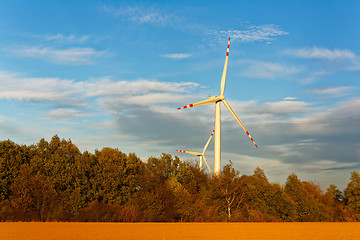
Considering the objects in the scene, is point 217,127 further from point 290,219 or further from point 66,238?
point 66,238

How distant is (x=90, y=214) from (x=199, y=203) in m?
15.5

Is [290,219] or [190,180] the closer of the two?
[290,219]

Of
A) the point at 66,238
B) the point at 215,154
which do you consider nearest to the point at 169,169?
the point at 215,154

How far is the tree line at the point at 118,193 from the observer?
2007 inches

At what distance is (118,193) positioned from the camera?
58.8m

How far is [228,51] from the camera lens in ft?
221

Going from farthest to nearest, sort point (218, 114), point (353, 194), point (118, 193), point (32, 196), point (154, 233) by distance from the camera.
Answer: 1. point (353, 194)
2. point (218, 114)
3. point (118, 193)
4. point (32, 196)
5. point (154, 233)

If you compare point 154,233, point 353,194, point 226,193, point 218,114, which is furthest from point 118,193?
point 353,194

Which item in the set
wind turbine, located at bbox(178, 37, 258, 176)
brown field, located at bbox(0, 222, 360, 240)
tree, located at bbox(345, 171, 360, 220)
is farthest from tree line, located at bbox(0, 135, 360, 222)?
brown field, located at bbox(0, 222, 360, 240)

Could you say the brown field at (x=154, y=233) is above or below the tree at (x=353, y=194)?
below

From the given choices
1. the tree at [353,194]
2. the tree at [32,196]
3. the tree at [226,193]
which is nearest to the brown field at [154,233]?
the tree at [32,196]

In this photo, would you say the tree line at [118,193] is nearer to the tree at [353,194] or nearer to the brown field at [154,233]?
the tree at [353,194]

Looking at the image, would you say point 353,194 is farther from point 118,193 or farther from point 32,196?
point 32,196

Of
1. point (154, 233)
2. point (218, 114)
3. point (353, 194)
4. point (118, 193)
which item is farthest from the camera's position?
point (353, 194)
